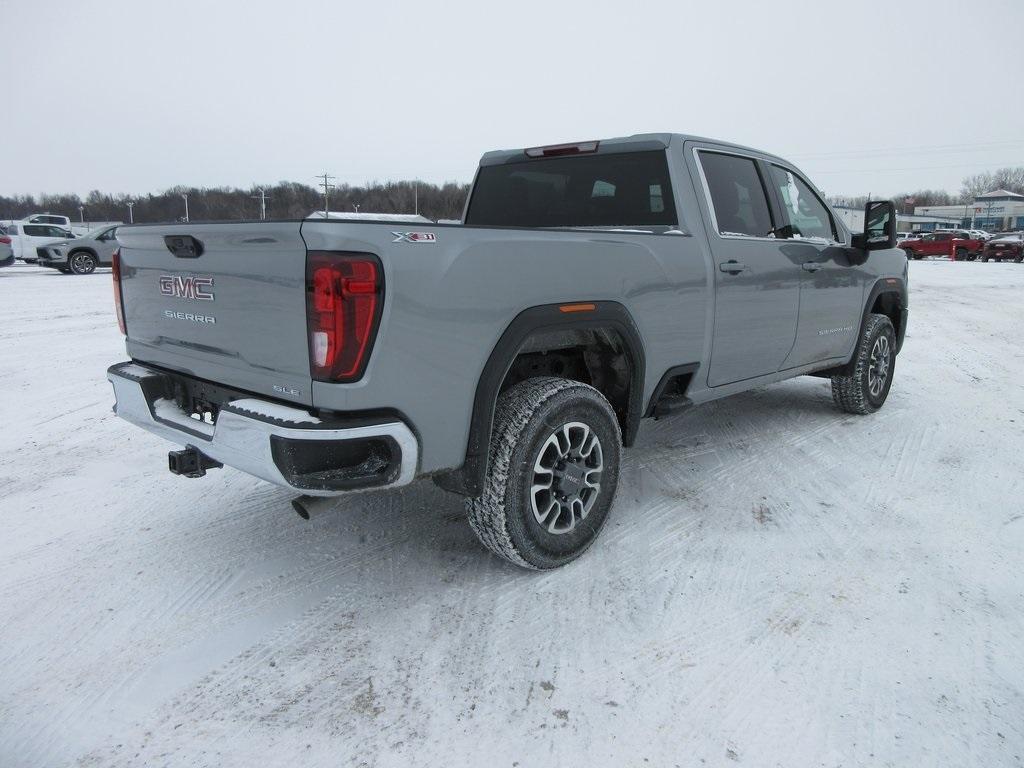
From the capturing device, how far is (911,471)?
420 cm

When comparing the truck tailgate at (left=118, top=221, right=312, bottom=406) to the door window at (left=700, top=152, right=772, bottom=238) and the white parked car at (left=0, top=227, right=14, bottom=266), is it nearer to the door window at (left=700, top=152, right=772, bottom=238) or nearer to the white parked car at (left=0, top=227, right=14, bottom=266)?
the door window at (left=700, top=152, right=772, bottom=238)

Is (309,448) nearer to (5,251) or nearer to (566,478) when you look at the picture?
(566,478)

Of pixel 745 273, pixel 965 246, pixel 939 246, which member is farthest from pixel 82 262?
pixel 939 246

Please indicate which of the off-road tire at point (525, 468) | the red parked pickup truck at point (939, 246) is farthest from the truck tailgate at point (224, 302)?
the red parked pickup truck at point (939, 246)

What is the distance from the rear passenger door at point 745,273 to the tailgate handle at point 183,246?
2.40 metres

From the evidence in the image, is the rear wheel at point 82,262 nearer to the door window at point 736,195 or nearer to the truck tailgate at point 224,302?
the truck tailgate at point 224,302

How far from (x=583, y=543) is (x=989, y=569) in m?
1.75

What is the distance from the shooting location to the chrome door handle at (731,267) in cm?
357

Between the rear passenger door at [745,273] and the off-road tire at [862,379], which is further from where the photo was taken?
the off-road tire at [862,379]

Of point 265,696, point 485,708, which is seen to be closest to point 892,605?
point 485,708

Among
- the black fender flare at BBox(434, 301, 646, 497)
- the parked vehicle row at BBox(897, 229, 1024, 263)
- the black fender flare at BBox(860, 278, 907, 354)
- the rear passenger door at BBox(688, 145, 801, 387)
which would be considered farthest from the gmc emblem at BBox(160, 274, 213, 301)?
the parked vehicle row at BBox(897, 229, 1024, 263)

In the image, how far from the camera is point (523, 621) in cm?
262

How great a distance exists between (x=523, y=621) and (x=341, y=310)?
135 centimetres

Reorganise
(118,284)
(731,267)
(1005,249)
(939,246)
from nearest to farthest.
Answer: (118,284), (731,267), (1005,249), (939,246)
